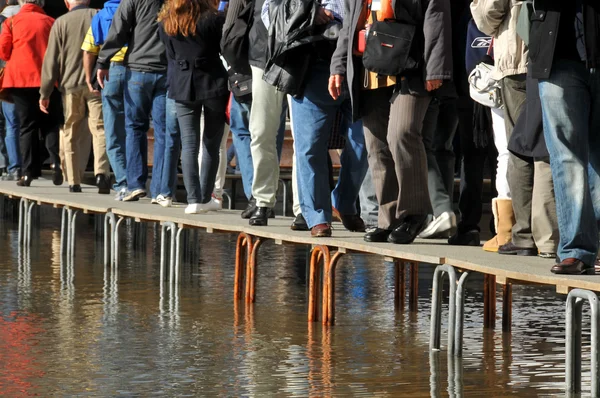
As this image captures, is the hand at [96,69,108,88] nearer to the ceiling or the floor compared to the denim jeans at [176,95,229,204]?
nearer to the ceiling

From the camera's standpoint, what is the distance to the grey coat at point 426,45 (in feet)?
26.9

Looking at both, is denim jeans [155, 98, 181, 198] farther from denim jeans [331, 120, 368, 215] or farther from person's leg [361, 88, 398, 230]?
person's leg [361, 88, 398, 230]

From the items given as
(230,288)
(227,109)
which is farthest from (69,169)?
(230,288)

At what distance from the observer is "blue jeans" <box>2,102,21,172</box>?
16391 millimetres

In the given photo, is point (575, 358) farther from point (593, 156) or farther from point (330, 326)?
point (330, 326)

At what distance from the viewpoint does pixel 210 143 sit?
1157 cm

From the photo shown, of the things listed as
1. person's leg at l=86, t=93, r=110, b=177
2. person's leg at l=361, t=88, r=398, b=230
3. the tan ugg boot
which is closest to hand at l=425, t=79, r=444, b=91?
person's leg at l=361, t=88, r=398, b=230

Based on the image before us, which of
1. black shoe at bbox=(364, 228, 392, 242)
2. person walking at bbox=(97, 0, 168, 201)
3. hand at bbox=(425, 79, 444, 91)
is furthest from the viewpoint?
person walking at bbox=(97, 0, 168, 201)

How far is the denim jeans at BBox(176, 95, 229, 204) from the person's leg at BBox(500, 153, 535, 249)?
395 cm

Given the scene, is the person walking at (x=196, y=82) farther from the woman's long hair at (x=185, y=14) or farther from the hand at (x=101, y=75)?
the hand at (x=101, y=75)

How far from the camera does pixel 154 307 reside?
30.8ft

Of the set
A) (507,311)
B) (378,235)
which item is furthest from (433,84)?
(507,311)

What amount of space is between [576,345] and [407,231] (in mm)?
2243

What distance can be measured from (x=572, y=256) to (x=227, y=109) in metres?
5.36
